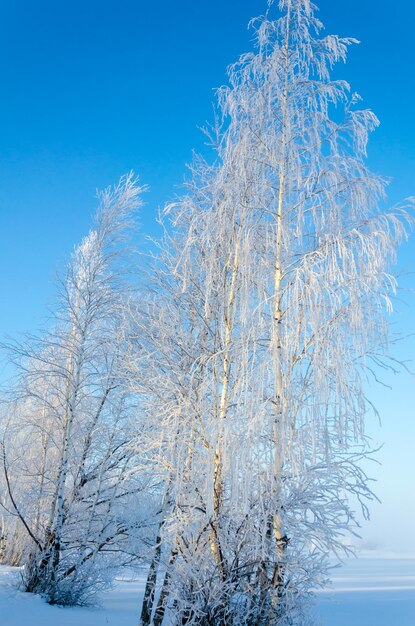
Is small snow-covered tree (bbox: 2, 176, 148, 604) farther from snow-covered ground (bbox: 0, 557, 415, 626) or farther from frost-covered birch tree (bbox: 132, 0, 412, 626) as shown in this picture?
frost-covered birch tree (bbox: 132, 0, 412, 626)

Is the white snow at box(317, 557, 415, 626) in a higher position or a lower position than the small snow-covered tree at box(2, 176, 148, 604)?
lower

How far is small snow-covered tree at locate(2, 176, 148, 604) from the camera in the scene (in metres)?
9.98

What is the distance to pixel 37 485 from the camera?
11078 mm

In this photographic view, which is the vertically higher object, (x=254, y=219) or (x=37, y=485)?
(x=254, y=219)

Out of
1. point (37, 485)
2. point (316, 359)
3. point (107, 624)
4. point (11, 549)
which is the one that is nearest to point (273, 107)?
point (316, 359)

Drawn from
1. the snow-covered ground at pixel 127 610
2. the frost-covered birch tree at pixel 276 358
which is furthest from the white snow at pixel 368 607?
the frost-covered birch tree at pixel 276 358

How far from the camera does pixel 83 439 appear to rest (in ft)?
36.1

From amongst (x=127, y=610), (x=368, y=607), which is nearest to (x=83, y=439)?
(x=127, y=610)

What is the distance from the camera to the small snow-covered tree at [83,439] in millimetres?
9984

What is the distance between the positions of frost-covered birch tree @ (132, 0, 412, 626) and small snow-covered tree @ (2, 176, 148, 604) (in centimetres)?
377

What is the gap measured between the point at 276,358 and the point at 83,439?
680cm

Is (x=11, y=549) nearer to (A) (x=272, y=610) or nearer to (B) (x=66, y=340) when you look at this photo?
(B) (x=66, y=340)

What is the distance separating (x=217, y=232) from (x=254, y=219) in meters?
0.50

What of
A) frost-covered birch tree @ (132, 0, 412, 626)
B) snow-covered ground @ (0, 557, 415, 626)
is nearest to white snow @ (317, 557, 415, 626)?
snow-covered ground @ (0, 557, 415, 626)
